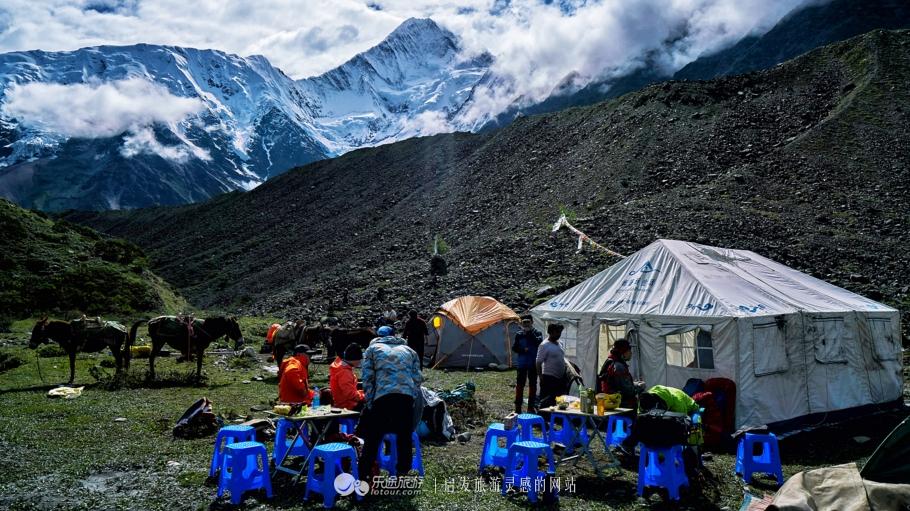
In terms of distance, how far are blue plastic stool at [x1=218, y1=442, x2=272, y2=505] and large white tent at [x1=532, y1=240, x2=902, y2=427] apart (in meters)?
7.23

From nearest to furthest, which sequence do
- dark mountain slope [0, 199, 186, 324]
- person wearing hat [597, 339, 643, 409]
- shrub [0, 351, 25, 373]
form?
person wearing hat [597, 339, 643, 409] → shrub [0, 351, 25, 373] → dark mountain slope [0, 199, 186, 324]

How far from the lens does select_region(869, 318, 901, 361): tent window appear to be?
12562 millimetres

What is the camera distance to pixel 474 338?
64.0 ft

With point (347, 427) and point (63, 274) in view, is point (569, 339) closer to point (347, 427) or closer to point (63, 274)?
point (347, 427)

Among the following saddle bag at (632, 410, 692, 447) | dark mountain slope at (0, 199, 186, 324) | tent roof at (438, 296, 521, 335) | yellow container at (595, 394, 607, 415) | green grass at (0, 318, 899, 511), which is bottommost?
green grass at (0, 318, 899, 511)

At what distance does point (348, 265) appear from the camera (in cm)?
4600

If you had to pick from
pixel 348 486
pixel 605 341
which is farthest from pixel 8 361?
pixel 605 341

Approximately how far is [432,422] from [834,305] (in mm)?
8154

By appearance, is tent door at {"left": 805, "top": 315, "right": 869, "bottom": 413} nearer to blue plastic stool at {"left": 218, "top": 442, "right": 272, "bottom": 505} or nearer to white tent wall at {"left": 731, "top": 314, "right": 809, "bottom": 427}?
white tent wall at {"left": 731, "top": 314, "right": 809, "bottom": 427}

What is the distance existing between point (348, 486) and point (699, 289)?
294 inches

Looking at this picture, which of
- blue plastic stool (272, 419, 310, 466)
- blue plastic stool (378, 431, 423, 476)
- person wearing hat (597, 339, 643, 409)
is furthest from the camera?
person wearing hat (597, 339, 643, 409)

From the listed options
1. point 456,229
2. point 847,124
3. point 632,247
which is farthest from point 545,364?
point 847,124

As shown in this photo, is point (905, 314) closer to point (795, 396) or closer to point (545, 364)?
point (795, 396)

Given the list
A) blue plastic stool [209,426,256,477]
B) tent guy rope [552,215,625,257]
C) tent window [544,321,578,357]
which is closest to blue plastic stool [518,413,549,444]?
blue plastic stool [209,426,256,477]
